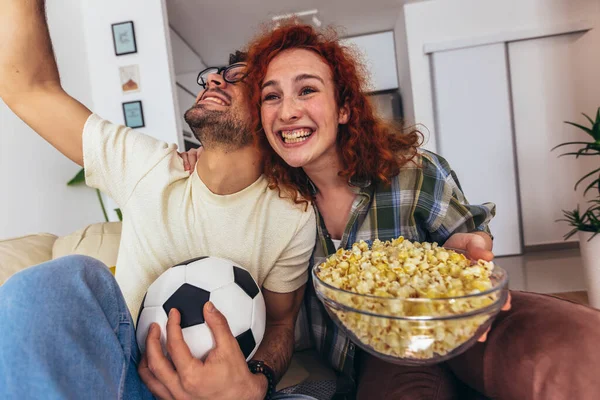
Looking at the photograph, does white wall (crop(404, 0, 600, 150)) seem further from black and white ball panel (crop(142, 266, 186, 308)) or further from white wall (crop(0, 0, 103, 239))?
black and white ball panel (crop(142, 266, 186, 308))

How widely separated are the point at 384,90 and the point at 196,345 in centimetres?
508

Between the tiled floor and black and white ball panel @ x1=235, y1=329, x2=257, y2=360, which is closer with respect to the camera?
black and white ball panel @ x1=235, y1=329, x2=257, y2=360

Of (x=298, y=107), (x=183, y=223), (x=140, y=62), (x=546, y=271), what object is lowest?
(x=546, y=271)

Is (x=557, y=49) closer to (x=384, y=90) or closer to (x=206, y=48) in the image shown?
(x=384, y=90)

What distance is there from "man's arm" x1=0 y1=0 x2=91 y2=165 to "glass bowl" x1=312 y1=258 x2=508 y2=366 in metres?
0.91

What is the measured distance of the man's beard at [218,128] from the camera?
46.6 inches

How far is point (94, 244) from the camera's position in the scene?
5.89 feet

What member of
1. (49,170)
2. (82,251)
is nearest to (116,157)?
(82,251)

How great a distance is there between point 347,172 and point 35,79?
932 mm

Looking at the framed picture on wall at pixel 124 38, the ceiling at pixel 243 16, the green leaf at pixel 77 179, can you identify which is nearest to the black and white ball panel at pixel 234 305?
the green leaf at pixel 77 179

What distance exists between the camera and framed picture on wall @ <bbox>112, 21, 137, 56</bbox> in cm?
327

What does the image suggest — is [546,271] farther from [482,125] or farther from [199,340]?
[199,340]

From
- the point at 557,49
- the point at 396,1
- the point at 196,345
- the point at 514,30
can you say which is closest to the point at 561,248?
the point at 557,49

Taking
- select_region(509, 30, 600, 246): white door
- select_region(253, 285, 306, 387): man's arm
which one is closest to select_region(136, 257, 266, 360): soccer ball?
select_region(253, 285, 306, 387): man's arm
